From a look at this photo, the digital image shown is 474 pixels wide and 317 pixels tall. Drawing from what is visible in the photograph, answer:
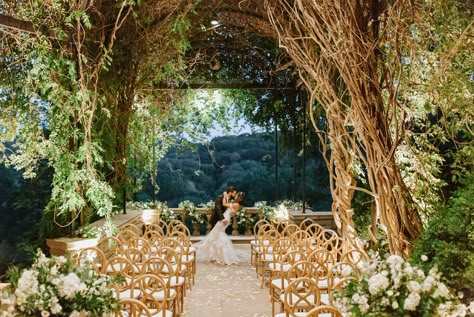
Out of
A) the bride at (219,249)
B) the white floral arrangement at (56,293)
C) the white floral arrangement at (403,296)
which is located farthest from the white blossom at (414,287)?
the bride at (219,249)

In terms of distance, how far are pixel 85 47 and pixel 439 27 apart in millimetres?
3849

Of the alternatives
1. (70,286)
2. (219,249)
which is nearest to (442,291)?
(70,286)

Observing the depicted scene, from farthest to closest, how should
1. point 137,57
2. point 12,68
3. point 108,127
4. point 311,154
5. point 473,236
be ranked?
point 311,154 < point 137,57 < point 108,127 < point 12,68 < point 473,236

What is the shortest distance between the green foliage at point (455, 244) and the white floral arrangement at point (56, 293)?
1892 millimetres

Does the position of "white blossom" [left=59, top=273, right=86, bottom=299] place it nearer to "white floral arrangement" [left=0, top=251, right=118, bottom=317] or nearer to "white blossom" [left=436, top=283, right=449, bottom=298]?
"white floral arrangement" [left=0, top=251, right=118, bottom=317]

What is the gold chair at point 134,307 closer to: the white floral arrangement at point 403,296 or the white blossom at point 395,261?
the white floral arrangement at point 403,296

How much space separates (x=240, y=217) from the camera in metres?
11.4

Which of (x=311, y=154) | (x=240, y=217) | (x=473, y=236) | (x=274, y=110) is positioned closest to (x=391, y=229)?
(x=473, y=236)

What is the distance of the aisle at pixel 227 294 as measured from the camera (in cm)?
583

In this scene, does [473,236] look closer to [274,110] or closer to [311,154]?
[274,110]

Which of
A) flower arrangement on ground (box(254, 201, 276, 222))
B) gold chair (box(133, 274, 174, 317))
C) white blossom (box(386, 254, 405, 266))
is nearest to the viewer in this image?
white blossom (box(386, 254, 405, 266))

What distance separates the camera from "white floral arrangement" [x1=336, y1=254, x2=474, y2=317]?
2541 mm

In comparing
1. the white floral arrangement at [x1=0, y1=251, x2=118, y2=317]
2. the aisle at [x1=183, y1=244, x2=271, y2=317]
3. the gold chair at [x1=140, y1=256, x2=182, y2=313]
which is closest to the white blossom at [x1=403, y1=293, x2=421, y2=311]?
the white floral arrangement at [x1=0, y1=251, x2=118, y2=317]

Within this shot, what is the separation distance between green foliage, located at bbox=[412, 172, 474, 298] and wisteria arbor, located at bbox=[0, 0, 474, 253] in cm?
52
